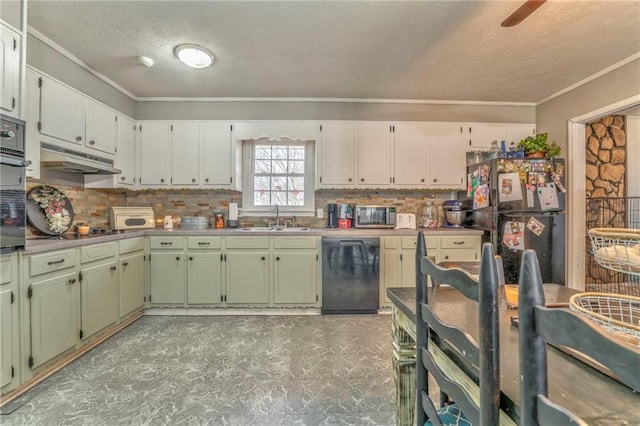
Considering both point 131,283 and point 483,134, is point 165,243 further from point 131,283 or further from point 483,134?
point 483,134

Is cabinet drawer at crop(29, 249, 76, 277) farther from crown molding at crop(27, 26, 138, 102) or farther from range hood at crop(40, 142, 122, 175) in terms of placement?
crown molding at crop(27, 26, 138, 102)

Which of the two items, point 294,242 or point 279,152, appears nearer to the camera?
point 294,242

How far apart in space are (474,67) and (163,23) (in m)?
2.71

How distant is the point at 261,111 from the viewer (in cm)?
351

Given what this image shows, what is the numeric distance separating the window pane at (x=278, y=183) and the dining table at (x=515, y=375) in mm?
2734

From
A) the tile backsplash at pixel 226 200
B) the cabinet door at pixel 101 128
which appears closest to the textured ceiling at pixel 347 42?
the cabinet door at pixel 101 128

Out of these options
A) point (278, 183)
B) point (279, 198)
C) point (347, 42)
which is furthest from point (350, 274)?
point (347, 42)

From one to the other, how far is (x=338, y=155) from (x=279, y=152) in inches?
33.7

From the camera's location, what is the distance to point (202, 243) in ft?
10.2

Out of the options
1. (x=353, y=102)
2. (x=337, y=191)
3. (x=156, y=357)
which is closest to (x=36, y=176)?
(x=156, y=357)

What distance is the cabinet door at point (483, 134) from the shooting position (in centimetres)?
354

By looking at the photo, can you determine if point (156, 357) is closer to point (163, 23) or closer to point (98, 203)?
point (98, 203)

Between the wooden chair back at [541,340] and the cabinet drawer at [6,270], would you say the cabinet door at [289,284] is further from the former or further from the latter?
the wooden chair back at [541,340]

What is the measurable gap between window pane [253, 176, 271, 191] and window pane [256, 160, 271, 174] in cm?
9
